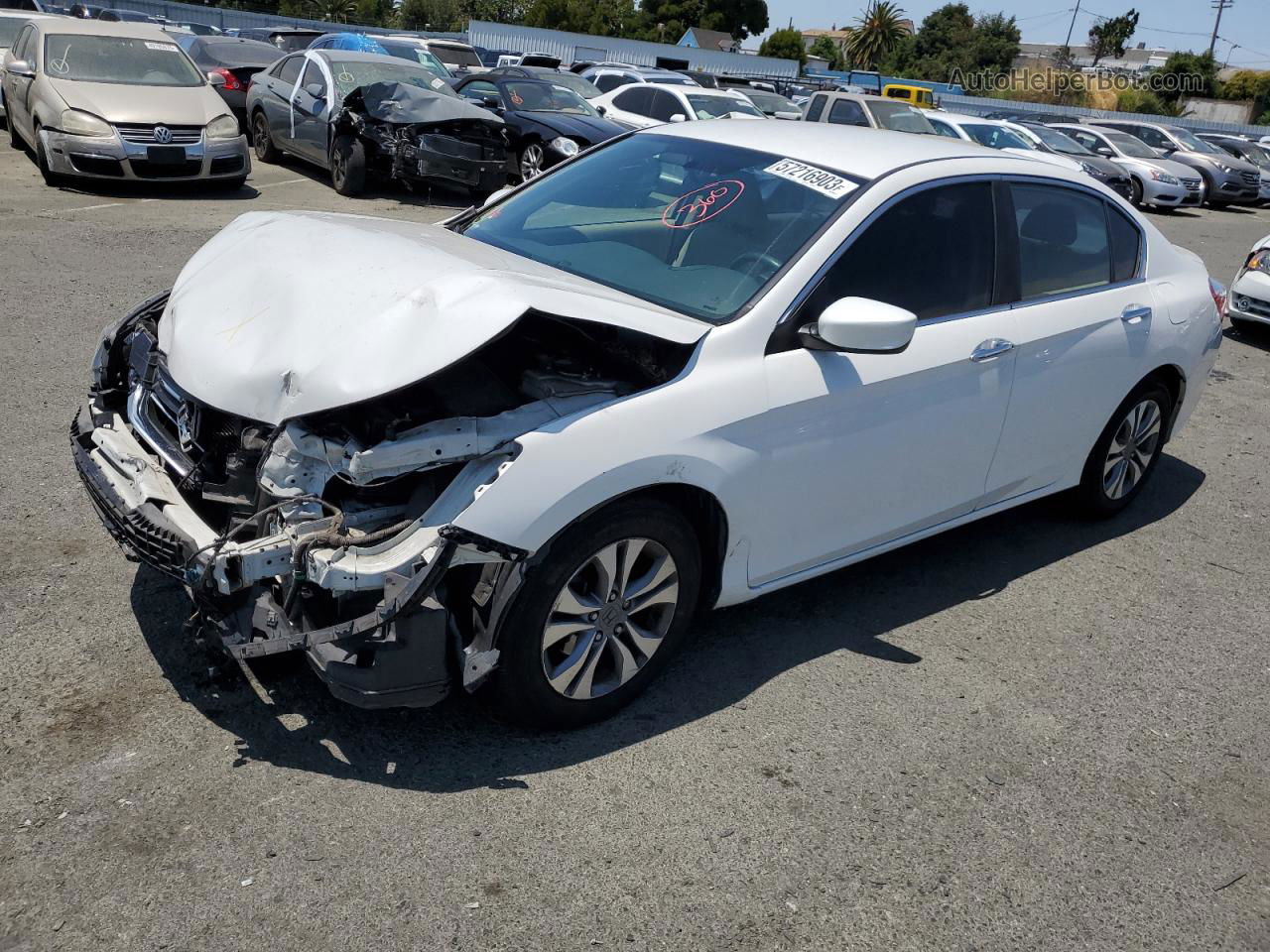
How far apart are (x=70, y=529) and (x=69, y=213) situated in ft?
23.9

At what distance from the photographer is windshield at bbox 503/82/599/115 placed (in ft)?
49.3

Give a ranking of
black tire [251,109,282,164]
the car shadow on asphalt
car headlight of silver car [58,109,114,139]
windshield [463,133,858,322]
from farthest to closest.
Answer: black tire [251,109,282,164] → car headlight of silver car [58,109,114,139] → windshield [463,133,858,322] → the car shadow on asphalt

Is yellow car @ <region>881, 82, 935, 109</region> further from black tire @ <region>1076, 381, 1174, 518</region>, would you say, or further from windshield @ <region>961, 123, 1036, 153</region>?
black tire @ <region>1076, 381, 1174, 518</region>

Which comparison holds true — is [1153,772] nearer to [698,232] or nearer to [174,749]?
[698,232]

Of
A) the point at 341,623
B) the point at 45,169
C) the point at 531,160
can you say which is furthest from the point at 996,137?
the point at 341,623

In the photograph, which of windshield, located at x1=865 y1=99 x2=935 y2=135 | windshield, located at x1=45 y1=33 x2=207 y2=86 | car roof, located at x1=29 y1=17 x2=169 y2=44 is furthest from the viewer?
windshield, located at x1=865 y1=99 x2=935 y2=135

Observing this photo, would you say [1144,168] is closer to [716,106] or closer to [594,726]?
[716,106]

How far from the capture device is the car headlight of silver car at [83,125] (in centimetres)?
1096

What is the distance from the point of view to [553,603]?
326 cm

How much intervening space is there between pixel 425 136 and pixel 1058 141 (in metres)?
14.1

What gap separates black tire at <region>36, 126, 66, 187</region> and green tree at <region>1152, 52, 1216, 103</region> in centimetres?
6861

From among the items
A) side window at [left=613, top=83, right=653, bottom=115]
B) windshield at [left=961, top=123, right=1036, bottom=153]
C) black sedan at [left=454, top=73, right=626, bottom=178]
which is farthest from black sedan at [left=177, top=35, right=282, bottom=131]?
windshield at [left=961, top=123, right=1036, bottom=153]

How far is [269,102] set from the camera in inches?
571

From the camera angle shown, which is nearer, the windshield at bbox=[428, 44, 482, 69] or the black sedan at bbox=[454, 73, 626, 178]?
the black sedan at bbox=[454, 73, 626, 178]
